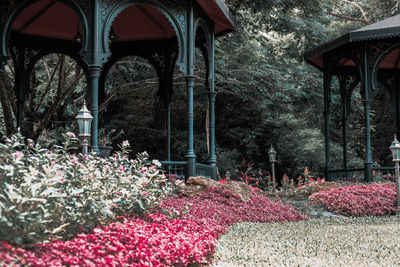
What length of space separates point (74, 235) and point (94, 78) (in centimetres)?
457

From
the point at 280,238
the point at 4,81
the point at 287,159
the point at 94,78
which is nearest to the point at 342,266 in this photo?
the point at 280,238

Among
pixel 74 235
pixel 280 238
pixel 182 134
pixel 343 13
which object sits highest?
pixel 343 13

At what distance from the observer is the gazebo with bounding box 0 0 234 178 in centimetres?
852

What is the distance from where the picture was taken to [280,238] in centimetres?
612

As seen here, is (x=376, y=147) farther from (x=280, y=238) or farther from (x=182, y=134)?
(x=280, y=238)

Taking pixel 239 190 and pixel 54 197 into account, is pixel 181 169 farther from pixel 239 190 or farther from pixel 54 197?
pixel 54 197

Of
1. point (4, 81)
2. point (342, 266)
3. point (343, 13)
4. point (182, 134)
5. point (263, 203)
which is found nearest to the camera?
point (342, 266)

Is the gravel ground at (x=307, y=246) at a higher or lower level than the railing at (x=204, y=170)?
lower

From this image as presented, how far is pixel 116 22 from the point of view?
12086 mm

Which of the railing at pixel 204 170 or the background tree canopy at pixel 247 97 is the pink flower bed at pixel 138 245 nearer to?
the railing at pixel 204 170

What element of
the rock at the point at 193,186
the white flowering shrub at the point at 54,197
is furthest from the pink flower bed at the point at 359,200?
the white flowering shrub at the point at 54,197

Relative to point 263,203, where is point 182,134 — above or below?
above

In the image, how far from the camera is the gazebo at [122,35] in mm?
8523

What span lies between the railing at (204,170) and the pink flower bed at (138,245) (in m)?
2.76
